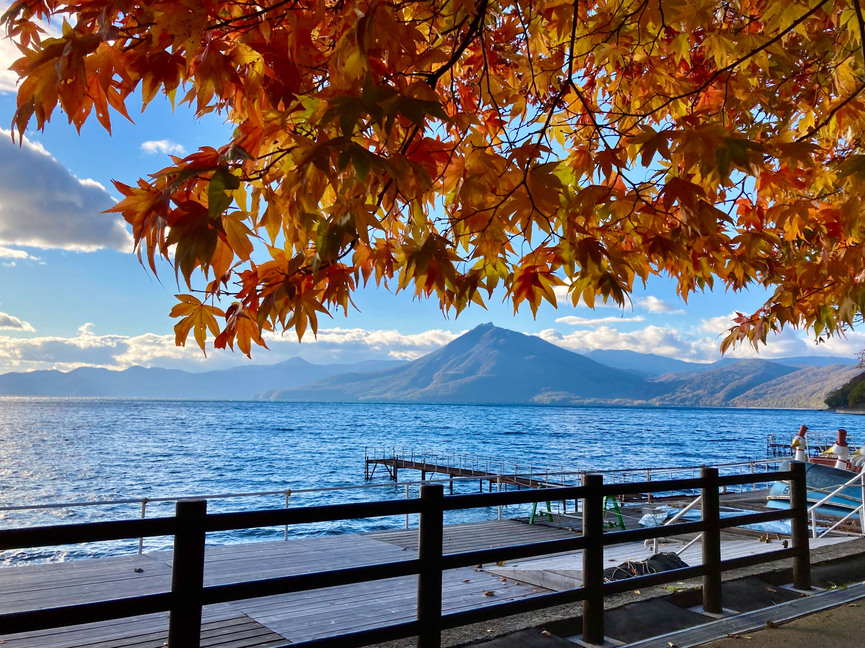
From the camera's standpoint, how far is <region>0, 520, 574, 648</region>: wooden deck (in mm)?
6328

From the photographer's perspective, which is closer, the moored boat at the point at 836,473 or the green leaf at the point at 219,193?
the green leaf at the point at 219,193

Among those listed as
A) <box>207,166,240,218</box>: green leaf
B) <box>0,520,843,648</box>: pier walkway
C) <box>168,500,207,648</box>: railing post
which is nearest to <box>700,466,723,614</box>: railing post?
<box>0,520,843,648</box>: pier walkway

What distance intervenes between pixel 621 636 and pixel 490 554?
1.27 metres

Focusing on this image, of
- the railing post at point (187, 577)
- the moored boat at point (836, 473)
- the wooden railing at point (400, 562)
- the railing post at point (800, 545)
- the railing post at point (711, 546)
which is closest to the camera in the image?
the wooden railing at point (400, 562)

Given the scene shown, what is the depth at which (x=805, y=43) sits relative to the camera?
404 centimetres

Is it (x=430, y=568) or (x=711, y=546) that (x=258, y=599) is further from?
(x=711, y=546)

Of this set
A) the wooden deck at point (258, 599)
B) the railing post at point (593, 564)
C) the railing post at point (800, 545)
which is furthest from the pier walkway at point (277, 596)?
the railing post at point (593, 564)

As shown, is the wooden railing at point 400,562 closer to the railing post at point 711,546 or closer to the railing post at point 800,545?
the railing post at point 711,546

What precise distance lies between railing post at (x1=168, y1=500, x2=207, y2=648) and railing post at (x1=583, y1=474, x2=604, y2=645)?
261 centimetres

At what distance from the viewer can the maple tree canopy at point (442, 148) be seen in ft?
6.21

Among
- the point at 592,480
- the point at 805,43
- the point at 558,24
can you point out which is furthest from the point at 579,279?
the point at 805,43

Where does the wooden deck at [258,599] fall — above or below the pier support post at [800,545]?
below

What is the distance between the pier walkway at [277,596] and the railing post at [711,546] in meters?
2.91

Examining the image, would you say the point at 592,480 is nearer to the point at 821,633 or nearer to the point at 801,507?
the point at 821,633
